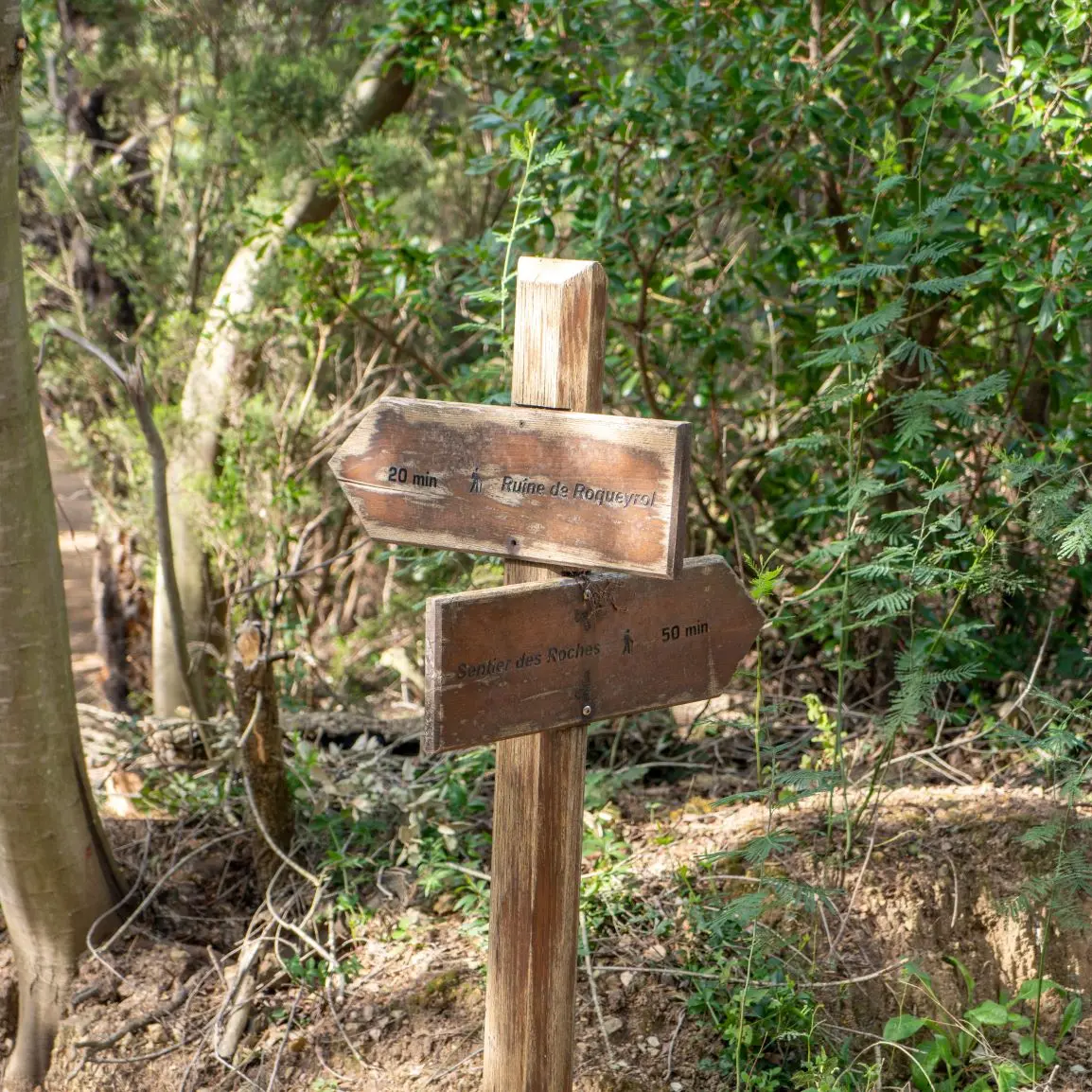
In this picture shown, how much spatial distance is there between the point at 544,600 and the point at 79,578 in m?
11.4

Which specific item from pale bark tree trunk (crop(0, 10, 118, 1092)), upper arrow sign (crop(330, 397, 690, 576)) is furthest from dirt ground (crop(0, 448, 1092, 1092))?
upper arrow sign (crop(330, 397, 690, 576))

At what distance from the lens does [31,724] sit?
3.19 meters

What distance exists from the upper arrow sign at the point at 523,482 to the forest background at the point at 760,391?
0.71m

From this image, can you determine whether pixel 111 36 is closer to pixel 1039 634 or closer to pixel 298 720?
pixel 298 720

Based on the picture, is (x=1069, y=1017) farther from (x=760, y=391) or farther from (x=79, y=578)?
(x=79, y=578)

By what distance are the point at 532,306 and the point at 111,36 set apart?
617 centimetres

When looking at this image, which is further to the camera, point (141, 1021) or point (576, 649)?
point (141, 1021)

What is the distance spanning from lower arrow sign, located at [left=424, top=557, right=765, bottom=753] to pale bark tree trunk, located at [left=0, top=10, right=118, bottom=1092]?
5.41 ft

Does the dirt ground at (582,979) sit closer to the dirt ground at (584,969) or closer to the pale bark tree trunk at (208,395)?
the dirt ground at (584,969)

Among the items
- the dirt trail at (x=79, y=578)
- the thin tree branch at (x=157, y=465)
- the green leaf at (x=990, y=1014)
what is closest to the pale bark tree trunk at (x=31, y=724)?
the thin tree branch at (x=157, y=465)

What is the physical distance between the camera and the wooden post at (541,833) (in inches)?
84.9

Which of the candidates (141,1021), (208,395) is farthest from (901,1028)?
(208,395)

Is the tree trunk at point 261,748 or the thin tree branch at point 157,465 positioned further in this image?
the tree trunk at point 261,748

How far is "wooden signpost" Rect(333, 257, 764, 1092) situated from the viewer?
79.9 inches
